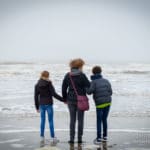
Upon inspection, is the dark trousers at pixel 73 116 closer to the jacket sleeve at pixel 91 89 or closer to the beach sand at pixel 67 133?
the beach sand at pixel 67 133

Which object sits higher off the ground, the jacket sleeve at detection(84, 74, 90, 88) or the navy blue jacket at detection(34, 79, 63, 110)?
the jacket sleeve at detection(84, 74, 90, 88)

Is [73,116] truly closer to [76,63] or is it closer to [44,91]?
[44,91]

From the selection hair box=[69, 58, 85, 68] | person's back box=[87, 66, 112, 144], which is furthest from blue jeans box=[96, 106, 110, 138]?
hair box=[69, 58, 85, 68]

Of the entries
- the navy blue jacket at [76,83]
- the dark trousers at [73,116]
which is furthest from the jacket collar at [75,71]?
the dark trousers at [73,116]

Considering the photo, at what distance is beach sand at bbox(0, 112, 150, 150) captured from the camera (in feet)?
34.0

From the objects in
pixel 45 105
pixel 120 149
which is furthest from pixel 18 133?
pixel 120 149

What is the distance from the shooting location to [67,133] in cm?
1206

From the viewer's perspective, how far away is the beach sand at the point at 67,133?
34.0 feet

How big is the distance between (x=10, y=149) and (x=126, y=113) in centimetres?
685

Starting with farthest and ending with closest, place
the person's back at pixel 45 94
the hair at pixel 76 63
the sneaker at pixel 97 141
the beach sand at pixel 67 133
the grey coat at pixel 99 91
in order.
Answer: the person's back at pixel 45 94 < the grey coat at pixel 99 91 < the sneaker at pixel 97 141 < the hair at pixel 76 63 < the beach sand at pixel 67 133

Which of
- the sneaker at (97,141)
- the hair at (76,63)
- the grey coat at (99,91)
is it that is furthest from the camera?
the grey coat at (99,91)

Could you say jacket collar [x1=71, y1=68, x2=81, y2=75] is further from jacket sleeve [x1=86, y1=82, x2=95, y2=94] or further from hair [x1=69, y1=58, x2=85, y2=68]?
jacket sleeve [x1=86, y1=82, x2=95, y2=94]

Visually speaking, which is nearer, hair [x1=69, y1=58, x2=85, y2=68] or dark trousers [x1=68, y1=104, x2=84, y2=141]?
hair [x1=69, y1=58, x2=85, y2=68]

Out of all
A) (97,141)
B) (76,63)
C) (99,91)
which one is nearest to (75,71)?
(76,63)
